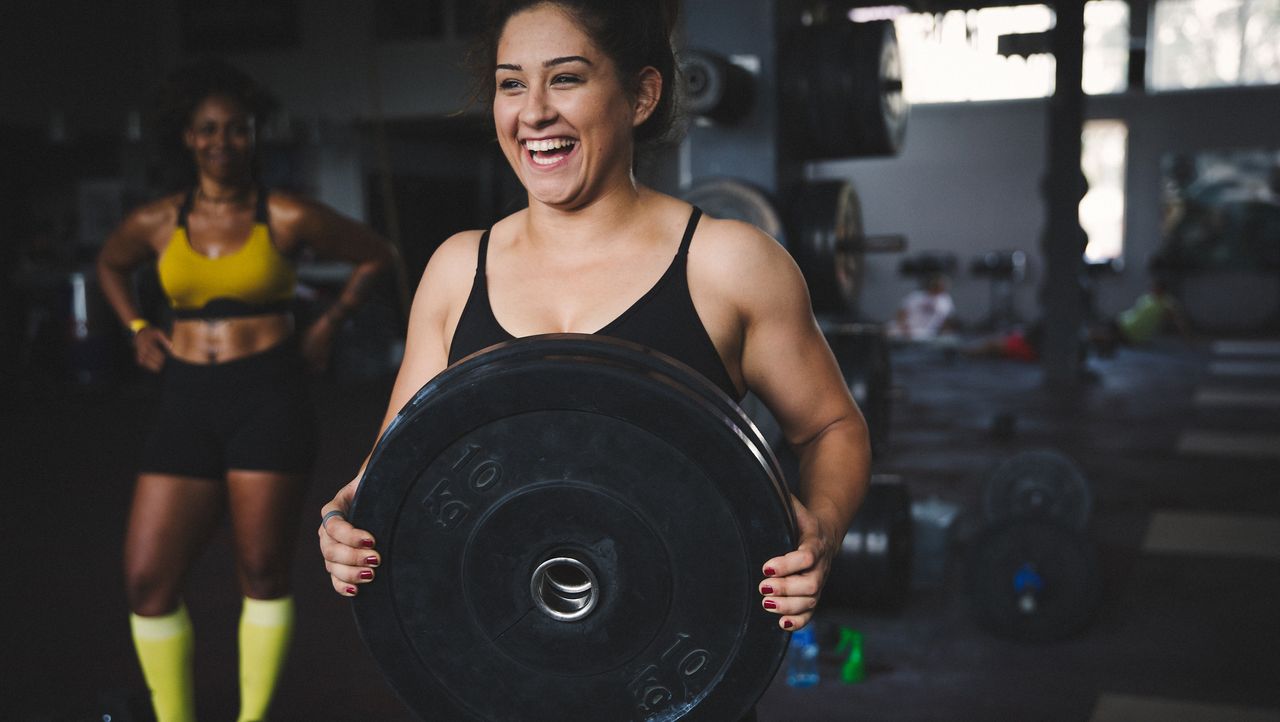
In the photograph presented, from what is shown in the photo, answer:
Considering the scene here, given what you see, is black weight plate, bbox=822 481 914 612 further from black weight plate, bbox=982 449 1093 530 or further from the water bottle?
black weight plate, bbox=982 449 1093 530

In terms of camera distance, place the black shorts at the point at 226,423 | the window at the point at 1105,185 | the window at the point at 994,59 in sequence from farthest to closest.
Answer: the window at the point at 1105,185 < the window at the point at 994,59 < the black shorts at the point at 226,423

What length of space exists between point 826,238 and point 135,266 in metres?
1.94

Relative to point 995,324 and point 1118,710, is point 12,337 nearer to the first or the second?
point 1118,710

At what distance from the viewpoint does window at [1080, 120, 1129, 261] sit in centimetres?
1141

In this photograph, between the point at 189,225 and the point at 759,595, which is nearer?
the point at 759,595

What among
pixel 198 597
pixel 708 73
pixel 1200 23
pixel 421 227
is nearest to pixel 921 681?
pixel 708 73

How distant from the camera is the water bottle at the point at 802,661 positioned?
99.7 inches

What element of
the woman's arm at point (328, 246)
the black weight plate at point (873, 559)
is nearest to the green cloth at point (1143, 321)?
the black weight plate at point (873, 559)

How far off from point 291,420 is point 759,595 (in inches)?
48.3

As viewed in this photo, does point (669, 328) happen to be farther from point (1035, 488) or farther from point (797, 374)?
point (1035, 488)

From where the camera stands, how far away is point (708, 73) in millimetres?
3125

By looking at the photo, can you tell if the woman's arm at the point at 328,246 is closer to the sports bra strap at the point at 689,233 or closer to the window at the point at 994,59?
the sports bra strap at the point at 689,233

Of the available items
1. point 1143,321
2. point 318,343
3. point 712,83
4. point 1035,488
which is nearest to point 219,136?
point 318,343

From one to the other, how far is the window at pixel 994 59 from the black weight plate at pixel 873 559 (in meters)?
9.17
